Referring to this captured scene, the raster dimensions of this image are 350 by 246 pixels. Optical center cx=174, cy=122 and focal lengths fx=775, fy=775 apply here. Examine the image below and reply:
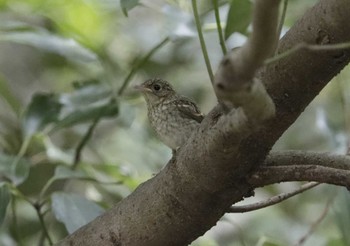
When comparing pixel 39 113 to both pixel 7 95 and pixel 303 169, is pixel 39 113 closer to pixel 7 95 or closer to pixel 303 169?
pixel 7 95

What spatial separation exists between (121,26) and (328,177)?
1878 millimetres

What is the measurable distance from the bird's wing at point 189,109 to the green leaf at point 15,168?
35cm

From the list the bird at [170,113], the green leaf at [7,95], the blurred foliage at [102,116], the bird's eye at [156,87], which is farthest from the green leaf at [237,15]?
the green leaf at [7,95]

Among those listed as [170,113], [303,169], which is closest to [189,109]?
[170,113]

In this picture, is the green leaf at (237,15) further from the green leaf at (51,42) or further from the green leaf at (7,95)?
the green leaf at (7,95)

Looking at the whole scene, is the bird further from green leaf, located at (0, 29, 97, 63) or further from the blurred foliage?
green leaf, located at (0, 29, 97, 63)

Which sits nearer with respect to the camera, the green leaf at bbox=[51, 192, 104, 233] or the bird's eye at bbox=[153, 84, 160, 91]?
the green leaf at bbox=[51, 192, 104, 233]

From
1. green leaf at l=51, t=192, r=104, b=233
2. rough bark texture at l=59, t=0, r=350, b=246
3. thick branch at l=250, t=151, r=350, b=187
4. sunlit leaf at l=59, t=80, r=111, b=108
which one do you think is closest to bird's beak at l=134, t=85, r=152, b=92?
sunlit leaf at l=59, t=80, r=111, b=108

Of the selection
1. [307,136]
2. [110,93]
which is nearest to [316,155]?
[110,93]

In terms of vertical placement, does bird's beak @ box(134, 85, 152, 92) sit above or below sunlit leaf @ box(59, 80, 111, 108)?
above

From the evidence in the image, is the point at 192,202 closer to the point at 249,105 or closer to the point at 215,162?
the point at 215,162

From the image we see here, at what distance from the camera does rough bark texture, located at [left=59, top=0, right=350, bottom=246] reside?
0.92 meters

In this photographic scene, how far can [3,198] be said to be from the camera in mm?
1445

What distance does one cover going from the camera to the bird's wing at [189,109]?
161 centimetres
